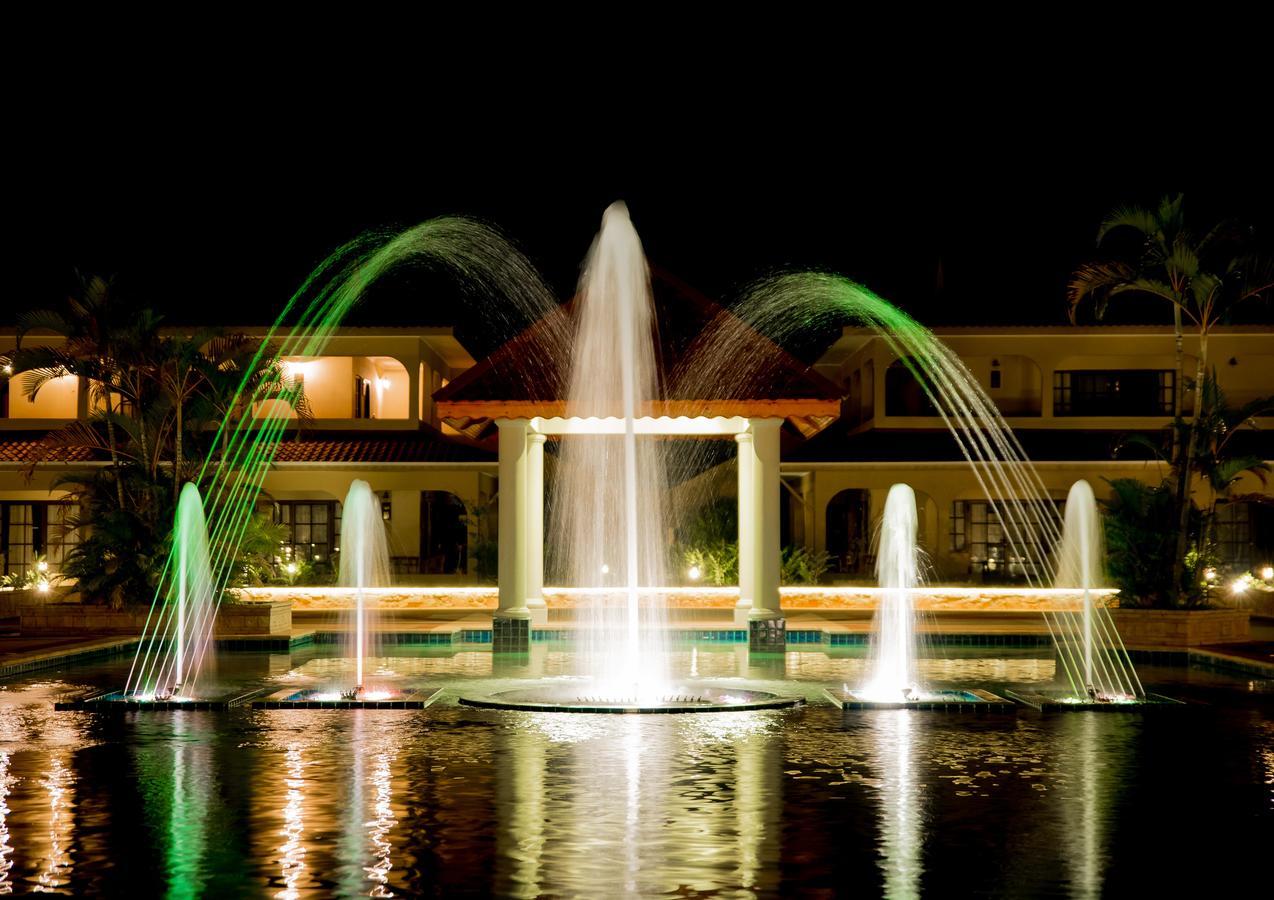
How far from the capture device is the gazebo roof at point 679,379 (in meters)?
20.4

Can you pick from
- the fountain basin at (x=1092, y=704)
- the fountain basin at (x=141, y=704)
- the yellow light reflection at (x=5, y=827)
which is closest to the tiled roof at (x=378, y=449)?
the fountain basin at (x=141, y=704)

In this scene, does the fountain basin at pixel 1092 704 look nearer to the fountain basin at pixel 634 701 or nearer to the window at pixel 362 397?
the fountain basin at pixel 634 701

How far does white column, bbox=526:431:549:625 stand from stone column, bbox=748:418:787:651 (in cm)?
336

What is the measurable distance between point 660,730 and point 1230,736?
4.53 metres

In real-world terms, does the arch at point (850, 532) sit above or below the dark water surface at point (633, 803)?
above

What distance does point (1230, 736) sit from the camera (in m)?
12.2

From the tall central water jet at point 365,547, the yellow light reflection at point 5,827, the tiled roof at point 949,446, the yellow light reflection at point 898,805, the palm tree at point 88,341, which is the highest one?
the palm tree at point 88,341

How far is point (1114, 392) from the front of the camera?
1395 inches

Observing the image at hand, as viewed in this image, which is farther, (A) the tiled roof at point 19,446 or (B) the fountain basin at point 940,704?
(A) the tiled roof at point 19,446

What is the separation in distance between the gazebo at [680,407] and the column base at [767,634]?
0.5 inches

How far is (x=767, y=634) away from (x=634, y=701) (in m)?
7.10

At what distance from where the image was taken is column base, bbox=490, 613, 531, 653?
21062mm

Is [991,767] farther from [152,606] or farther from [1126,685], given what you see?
[152,606]

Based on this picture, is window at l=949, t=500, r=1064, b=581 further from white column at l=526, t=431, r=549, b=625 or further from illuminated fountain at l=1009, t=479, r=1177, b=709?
white column at l=526, t=431, r=549, b=625
